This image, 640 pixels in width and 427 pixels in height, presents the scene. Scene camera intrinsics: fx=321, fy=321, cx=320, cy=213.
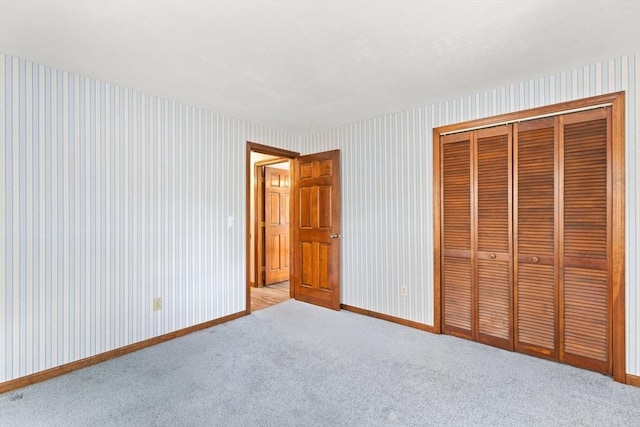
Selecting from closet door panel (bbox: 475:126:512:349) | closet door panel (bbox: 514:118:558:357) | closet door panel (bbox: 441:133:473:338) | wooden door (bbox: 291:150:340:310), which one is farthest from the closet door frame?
wooden door (bbox: 291:150:340:310)

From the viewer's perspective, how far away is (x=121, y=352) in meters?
2.74

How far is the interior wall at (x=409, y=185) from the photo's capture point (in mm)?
2275

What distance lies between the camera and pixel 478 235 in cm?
300

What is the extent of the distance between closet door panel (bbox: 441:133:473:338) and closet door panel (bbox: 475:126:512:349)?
0.30ft

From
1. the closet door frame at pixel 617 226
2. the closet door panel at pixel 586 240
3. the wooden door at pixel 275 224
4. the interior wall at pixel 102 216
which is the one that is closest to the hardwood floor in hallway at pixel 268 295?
the wooden door at pixel 275 224

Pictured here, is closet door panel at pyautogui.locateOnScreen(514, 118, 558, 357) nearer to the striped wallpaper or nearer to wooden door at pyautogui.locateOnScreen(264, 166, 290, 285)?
the striped wallpaper

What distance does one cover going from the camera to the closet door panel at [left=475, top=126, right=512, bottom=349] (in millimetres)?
2832

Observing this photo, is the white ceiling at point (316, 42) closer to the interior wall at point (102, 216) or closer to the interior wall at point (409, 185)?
the interior wall at point (409, 185)

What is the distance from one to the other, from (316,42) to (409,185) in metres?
1.87

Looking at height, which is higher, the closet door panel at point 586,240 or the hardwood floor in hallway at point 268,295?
the closet door panel at point 586,240

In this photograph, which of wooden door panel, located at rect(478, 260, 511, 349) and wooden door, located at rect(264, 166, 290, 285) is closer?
wooden door panel, located at rect(478, 260, 511, 349)

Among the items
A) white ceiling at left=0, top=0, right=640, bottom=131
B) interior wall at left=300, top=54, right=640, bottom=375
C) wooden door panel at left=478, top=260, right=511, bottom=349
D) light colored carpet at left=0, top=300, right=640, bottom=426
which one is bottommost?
light colored carpet at left=0, top=300, right=640, bottom=426

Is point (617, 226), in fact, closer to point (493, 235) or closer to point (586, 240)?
point (586, 240)

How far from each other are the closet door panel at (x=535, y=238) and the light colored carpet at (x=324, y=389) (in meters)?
0.24
